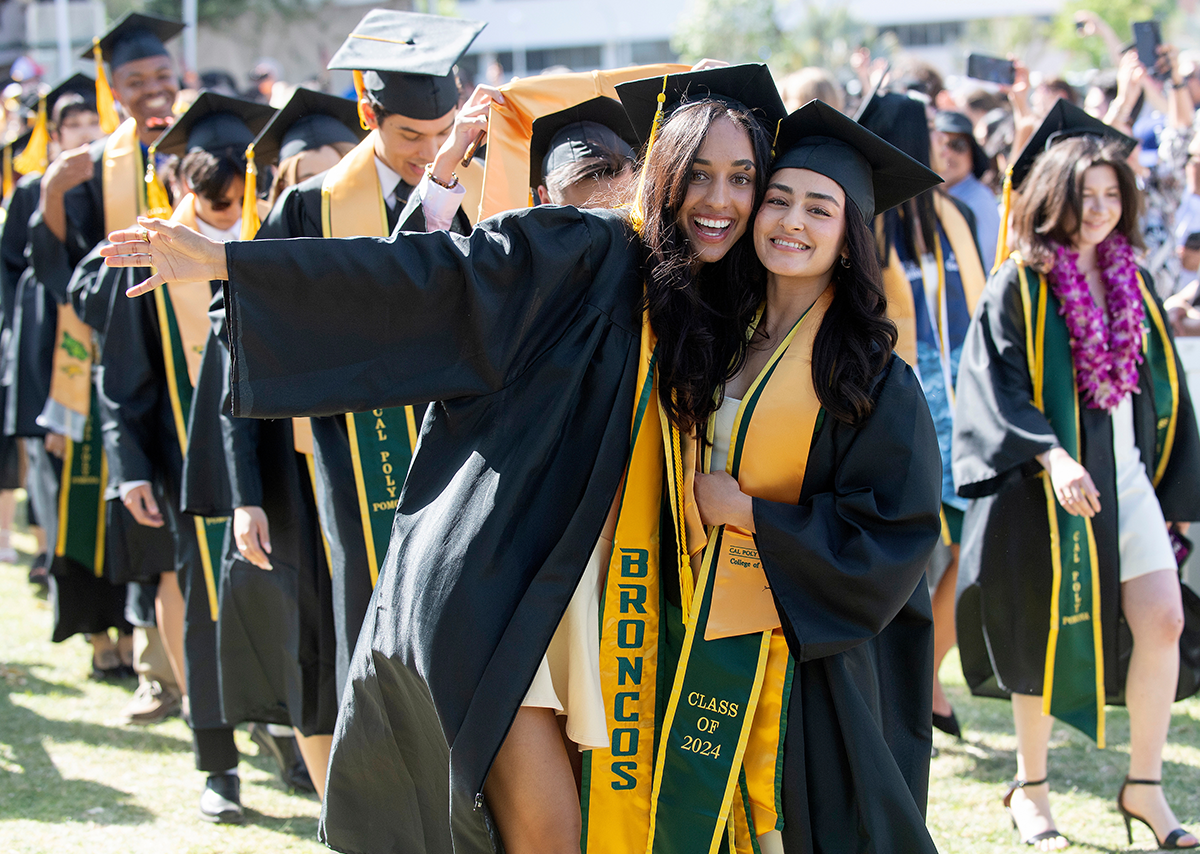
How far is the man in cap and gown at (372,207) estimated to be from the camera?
3414 mm

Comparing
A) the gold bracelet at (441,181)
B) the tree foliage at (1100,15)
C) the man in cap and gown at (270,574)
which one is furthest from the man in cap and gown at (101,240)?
the tree foliage at (1100,15)

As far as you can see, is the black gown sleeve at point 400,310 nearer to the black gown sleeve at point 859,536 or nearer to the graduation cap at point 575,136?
the black gown sleeve at point 859,536

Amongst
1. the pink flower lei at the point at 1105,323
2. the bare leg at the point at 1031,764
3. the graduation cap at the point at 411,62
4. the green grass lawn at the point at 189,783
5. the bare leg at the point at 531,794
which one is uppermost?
the graduation cap at the point at 411,62

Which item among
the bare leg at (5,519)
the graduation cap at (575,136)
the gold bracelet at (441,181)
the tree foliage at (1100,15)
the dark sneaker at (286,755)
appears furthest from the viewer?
the tree foliage at (1100,15)

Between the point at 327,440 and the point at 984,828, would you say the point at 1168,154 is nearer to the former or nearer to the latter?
the point at 984,828

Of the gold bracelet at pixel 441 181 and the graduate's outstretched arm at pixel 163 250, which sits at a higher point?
the gold bracelet at pixel 441 181

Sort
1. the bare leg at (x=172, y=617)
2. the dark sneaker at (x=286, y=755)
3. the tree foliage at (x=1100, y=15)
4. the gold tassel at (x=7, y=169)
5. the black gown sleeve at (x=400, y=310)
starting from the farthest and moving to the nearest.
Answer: the tree foliage at (x=1100, y=15), the gold tassel at (x=7, y=169), the bare leg at (x=172, y=617), the dark sneaker at (x=286, y=755), the black gown sleeve at (x=400, y=310)

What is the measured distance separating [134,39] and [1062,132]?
3.72 meters

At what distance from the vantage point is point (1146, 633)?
379 centimetres

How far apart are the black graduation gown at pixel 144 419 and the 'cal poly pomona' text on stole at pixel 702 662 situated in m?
2.07

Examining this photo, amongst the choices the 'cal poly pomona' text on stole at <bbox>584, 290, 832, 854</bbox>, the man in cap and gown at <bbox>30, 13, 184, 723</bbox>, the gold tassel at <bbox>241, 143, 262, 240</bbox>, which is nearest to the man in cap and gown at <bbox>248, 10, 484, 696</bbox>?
the gold tassel at <bbox>241, 143, 262, 240</bbox>

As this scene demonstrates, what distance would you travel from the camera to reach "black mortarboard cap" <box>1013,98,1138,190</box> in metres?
3.98

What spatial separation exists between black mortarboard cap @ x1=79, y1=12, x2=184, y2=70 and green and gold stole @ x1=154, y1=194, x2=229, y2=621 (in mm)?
1359

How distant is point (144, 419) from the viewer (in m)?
4.39
